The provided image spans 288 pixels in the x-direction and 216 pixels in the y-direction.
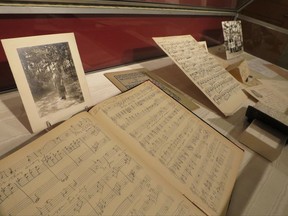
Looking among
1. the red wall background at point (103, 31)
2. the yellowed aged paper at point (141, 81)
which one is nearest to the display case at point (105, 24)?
the red wall background at point (103, 31)

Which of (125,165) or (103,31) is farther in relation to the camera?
(103,31)

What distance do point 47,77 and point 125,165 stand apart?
33 centimetres

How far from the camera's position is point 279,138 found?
860 mm

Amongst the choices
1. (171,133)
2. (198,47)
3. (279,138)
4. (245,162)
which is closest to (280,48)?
(198,47)

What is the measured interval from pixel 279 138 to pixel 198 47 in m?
0.59

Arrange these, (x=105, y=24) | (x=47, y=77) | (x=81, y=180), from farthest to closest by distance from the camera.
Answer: (x=105, y=24)
(x=47, y=77)
(x=81, y=180)

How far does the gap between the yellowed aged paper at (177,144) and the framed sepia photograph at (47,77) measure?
121 mm

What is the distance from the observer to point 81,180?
48 cm

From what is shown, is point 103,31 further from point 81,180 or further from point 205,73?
point 81,180

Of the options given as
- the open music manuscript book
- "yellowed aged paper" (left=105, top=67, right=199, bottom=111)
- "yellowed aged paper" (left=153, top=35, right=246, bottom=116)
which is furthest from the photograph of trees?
"yellowed aged paper" (left=153, top=35, right=246, bottom=116)

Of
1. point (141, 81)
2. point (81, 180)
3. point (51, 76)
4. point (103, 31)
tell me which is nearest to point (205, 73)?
point (141, 81)

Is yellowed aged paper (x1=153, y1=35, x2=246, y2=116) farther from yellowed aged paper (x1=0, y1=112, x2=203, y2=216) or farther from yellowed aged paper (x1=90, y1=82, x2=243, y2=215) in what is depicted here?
yellowed aged paper (x1=0, y1=112, x2=203, y2=216)

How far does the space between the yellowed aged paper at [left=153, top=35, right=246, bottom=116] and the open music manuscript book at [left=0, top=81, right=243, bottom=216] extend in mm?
272

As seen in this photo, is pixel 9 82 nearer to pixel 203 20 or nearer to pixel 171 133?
pixel 171 133
